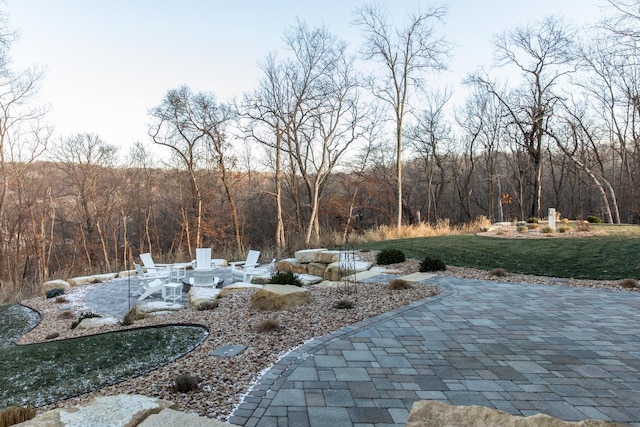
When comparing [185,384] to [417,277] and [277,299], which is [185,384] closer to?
[277,299]

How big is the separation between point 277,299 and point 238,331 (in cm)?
101

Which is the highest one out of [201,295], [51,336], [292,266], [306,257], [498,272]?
[306,257]

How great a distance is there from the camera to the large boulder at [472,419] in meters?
1.51

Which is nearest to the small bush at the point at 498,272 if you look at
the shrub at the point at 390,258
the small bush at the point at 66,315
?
the shrub at the point at 390,258

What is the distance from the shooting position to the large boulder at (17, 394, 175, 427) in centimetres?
175

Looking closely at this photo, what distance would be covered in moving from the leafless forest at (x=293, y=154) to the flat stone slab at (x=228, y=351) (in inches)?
331

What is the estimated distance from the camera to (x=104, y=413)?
187 centimetres

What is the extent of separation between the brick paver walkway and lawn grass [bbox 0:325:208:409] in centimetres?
145

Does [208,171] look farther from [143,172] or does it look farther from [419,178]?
[419,178]

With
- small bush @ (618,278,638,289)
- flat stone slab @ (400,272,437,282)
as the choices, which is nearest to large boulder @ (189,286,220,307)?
flat stone slab @ (400,272,437,282)

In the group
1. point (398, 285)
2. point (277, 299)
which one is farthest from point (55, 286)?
point (398, 285)

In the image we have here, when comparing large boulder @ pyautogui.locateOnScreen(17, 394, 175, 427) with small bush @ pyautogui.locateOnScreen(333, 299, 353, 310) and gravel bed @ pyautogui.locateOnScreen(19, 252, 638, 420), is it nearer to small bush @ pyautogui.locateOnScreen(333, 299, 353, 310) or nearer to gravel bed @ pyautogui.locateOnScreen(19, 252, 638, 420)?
gravel bed @ pyautogui.locateOnScreen(19, 252, 638, 420)

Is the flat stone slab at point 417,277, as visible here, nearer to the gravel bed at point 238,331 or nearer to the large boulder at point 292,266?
the gravel bed at point 238,331

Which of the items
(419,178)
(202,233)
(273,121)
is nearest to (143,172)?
(202,233)
